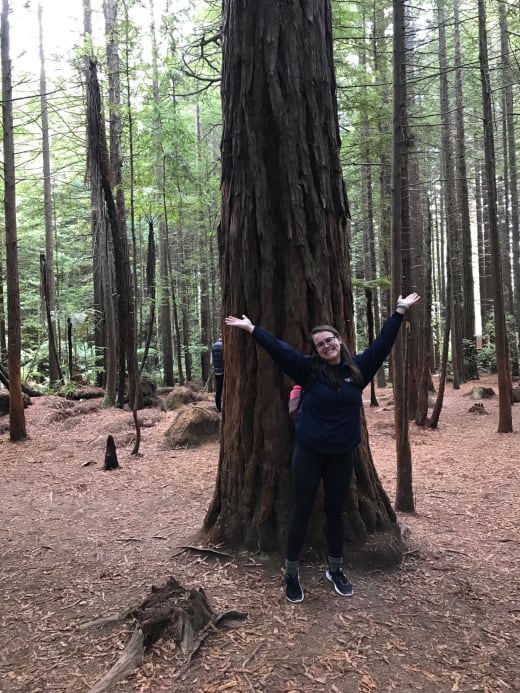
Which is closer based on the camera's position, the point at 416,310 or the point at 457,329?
the point at 416,310

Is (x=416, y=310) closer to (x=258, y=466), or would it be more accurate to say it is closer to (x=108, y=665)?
(x=258, y=466)

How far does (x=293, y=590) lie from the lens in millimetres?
3182

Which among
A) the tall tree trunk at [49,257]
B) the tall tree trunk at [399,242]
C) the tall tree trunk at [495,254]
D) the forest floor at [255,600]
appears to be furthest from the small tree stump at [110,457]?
the tall tree trunk at [49,257]

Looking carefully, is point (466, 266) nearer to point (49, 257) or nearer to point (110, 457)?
point (110, 457)

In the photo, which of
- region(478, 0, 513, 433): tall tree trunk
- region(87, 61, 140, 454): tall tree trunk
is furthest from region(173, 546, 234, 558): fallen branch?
region(478, 0, 513, 433): tall tree trunk

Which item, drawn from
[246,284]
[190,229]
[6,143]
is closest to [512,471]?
[246,284]

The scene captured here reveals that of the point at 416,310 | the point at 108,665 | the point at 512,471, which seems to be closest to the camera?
the point at 108,665

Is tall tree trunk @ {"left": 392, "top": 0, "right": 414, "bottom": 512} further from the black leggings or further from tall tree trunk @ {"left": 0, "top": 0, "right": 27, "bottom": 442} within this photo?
tall tree trunk @ {"left": 0, "top": 0, "right": 27, "bottom": 442}

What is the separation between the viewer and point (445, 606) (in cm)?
313

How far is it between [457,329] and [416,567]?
44.8 ft

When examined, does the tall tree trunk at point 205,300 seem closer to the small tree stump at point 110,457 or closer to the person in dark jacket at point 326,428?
the small tree stump at point 110,457

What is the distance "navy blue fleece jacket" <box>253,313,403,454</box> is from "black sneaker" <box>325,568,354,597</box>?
0.94 meters

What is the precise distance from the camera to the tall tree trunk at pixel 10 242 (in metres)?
9.42

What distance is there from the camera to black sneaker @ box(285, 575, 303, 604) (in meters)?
3.15
